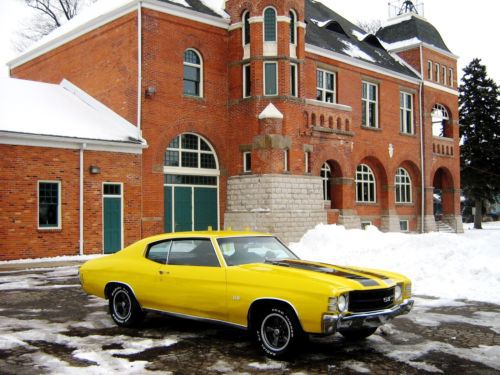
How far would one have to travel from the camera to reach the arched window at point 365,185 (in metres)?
30.1

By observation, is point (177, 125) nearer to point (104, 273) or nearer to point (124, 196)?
point (124, 196)

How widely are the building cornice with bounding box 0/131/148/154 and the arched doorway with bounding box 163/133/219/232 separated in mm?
1963

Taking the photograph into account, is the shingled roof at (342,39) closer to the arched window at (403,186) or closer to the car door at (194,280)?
the arched window at (403,186)

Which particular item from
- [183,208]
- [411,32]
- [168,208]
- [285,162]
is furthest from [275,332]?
[411,32]

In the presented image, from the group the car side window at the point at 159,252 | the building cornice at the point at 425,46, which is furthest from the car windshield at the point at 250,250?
the building cornice at the point at 425,46

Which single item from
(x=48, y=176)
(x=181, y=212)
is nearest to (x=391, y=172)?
(x=181, y=212)

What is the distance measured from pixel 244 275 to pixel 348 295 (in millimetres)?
1294

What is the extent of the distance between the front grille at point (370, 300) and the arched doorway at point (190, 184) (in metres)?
16.1

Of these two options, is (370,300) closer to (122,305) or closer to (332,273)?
(332,273)

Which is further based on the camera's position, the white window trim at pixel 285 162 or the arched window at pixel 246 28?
the arched window at pixel 246 28

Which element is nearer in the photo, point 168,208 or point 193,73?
point 168,208

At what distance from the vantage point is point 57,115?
20688mm

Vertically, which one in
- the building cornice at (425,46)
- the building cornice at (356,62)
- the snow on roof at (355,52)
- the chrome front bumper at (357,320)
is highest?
the building cornice at (425,46)

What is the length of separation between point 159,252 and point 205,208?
601 inches
